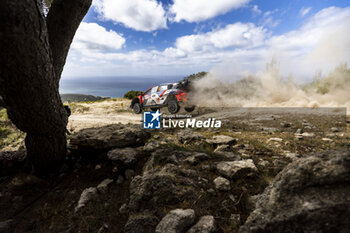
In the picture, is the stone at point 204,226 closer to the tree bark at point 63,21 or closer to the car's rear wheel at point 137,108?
the tree bark at point 63,21

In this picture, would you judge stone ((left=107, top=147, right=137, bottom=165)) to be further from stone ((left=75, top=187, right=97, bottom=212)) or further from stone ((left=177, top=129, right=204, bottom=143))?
stone ((left=177, top=129, right=204, bottom=143))

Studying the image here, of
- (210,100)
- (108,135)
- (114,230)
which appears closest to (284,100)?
(210,100)

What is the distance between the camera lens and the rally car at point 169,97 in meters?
10.3

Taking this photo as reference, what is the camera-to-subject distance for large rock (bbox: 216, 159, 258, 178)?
2832 mm

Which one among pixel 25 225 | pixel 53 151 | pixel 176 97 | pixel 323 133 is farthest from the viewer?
pixel 176 97

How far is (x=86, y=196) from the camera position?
311 cm

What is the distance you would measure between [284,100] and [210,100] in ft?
19.5

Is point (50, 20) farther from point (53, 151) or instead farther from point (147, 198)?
point (147, 198)

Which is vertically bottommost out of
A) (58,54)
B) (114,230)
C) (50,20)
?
(114,230)

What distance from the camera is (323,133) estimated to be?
5453 millimetres

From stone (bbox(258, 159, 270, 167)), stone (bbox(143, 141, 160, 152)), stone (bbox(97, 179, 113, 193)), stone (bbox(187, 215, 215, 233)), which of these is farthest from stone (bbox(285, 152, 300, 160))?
stone (bbox(97, 179, 113, 193))

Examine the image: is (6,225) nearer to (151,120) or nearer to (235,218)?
(235,218)

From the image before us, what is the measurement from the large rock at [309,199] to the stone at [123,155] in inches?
104

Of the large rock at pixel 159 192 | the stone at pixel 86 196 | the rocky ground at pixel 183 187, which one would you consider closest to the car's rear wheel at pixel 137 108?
the rocky ground at pixel 183 187
